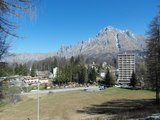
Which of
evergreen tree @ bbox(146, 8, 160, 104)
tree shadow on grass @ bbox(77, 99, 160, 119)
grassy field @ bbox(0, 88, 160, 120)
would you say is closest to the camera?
tree shadow on grass @ bbox(77, 99, 160, 119)

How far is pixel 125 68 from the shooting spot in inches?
7274

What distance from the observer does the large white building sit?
7082 inches

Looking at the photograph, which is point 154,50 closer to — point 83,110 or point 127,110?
point 127,110

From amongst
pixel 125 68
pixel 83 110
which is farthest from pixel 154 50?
pixel 125 68

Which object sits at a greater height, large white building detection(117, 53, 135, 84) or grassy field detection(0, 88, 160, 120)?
large white building detection(117, 53, 135, 84)

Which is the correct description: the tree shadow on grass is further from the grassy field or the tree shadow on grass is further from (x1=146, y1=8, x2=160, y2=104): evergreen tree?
(x1=146, y1=8, x2=160, y2=104): evergreen tree

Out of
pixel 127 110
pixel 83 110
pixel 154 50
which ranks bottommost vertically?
pixel 83 110

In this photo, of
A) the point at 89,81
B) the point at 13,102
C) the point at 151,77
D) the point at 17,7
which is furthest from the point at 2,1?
the point at 89,81

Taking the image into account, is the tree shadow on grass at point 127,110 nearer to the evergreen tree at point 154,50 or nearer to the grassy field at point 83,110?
the grassy field at point 83,110

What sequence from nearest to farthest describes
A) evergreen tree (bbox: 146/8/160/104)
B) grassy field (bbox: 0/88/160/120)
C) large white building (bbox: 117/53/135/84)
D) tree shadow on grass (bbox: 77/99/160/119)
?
1. tree shadow on grass (bbox: 77/99/160/119)
2. grassy field (bbox: 0/88/160/120)
3. evergreen tree (bbox: 146/8/160/104)
4. large white building (bbox: 117/53/135/84)

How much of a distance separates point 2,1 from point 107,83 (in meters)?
150

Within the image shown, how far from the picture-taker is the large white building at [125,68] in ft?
590

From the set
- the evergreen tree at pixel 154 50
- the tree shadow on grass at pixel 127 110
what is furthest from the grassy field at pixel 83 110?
the evergreen tree at pixel 154 50

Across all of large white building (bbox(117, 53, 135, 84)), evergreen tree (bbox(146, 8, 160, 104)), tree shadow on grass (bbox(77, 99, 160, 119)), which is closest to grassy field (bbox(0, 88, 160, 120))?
tree shadow on grass (bbox(77, 99, 160, 119))
